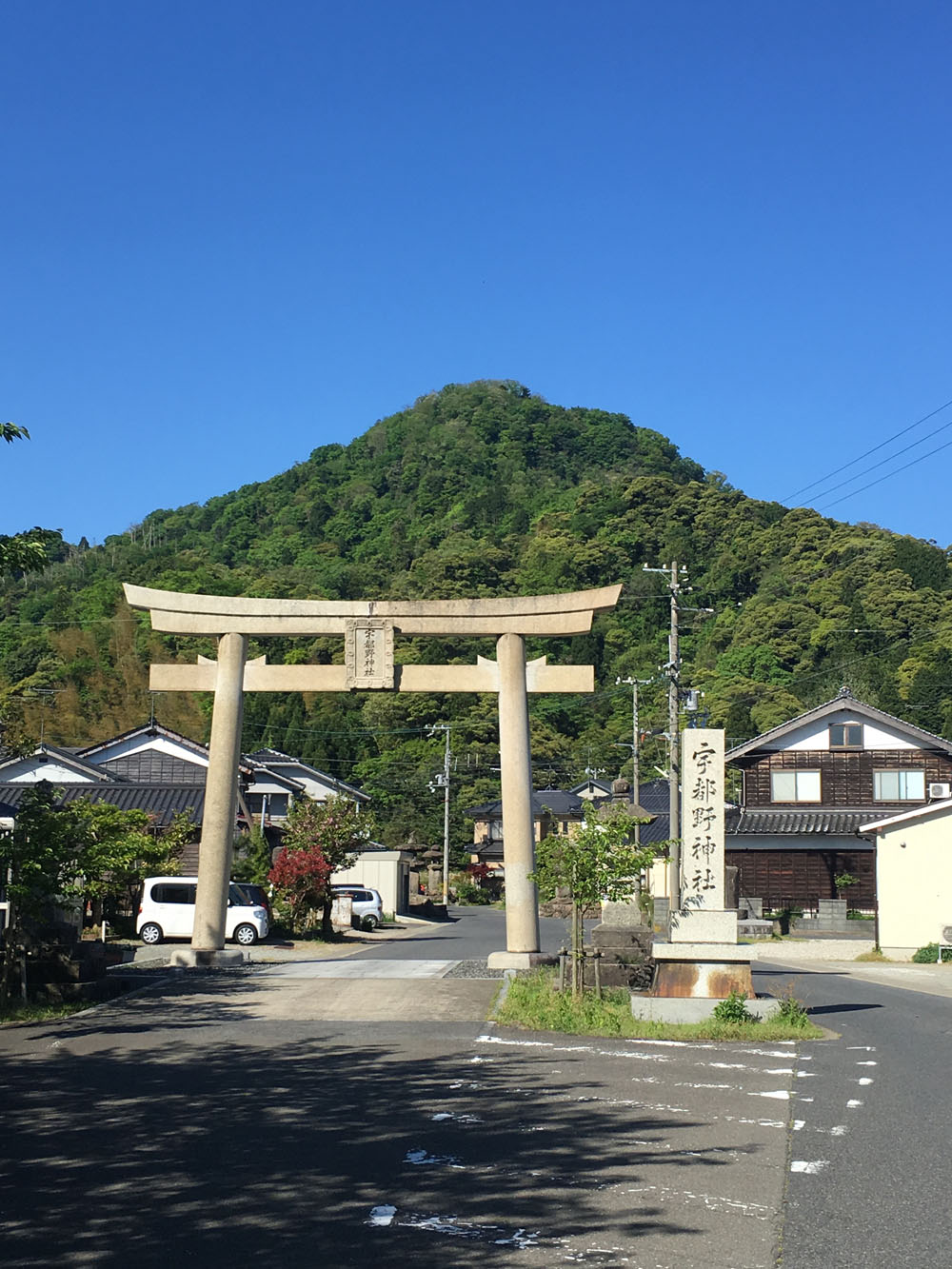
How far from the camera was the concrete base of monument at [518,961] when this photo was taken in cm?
2038

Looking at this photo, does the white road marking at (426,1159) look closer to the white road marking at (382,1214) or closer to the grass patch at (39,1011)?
the white road marking at (382,1214)

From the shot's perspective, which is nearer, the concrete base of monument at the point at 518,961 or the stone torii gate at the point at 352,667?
the concrete base of monument at the point at 518,961

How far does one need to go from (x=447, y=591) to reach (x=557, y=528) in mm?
16308

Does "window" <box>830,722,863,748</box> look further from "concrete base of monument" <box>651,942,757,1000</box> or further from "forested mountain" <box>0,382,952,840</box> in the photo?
"concrete base of monument" <box>651,942,757,1000</box>

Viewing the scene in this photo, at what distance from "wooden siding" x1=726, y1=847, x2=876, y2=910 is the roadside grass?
28.7 meters

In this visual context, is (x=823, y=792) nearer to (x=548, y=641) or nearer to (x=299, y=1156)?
(x=548, y=641)

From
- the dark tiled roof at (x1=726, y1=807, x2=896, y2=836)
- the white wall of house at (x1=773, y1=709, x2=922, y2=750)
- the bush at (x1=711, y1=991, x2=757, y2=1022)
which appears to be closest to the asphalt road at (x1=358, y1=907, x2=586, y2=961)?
the dark tiled roof at (x1=726, y1=807, x2=896, y2=836)

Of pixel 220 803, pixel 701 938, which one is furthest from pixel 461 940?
pixel 701 938

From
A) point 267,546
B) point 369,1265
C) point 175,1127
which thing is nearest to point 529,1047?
point 175,1127

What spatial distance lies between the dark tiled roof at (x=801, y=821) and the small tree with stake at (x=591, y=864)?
27379 mm

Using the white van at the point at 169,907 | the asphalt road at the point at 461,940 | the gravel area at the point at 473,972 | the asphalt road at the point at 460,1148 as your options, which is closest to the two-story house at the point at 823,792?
the asphalt road at the point at 461,940

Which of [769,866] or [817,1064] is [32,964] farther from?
[769,866]

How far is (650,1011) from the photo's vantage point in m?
14.2

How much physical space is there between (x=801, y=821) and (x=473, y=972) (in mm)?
25244
